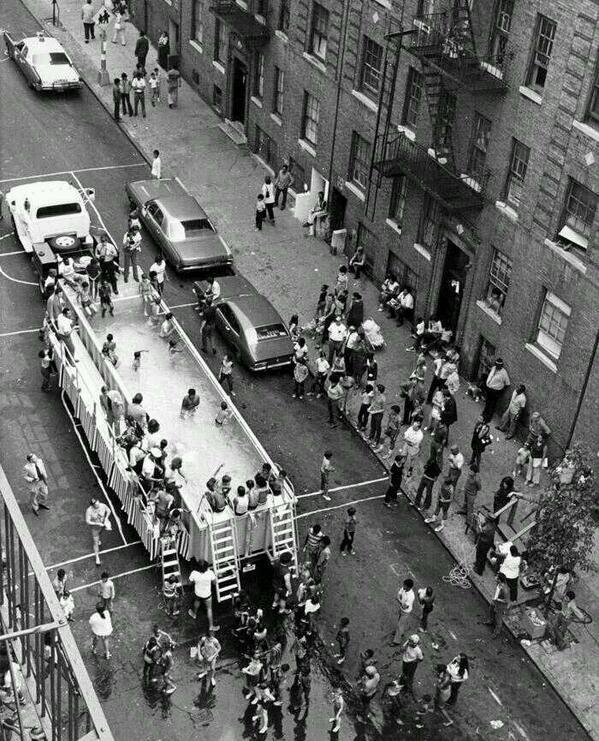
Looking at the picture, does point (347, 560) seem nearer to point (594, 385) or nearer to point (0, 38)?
point (594, 385)

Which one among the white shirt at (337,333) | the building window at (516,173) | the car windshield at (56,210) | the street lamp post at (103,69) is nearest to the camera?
the building window at (516,173)

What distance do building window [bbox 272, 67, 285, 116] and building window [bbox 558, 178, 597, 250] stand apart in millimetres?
15858

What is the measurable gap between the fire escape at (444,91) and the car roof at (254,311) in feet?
17.5

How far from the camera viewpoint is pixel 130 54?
5109 centimetres

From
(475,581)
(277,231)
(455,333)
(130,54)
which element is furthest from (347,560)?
(130,54)

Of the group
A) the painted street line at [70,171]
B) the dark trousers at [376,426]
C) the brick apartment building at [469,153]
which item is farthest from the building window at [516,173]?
the painted street line at [70,171]

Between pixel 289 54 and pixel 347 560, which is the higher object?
pixel 289 54

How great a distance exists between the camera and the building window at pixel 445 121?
31.4 meters

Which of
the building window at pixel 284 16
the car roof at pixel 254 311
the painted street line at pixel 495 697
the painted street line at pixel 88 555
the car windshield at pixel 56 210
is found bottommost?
the painted street line at pixel 495 697

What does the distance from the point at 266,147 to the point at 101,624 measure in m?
24.7

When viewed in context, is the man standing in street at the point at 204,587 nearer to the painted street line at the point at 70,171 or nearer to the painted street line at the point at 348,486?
the painted street line at the point at 348,486

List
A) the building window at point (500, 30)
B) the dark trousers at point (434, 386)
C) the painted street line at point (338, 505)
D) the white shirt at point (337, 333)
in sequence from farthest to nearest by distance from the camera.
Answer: the white shirt at point (337, 333) → the dark trousers at point (434, 386) → the building window at point (500, 30) → the painted street line at point (338, 505)

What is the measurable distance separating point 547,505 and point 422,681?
455 cm

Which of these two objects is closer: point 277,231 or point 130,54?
point 277,231
